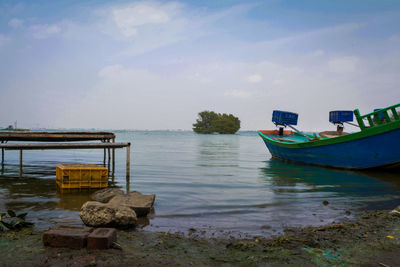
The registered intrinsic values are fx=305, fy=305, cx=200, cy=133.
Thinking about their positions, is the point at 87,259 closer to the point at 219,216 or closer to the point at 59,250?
the point at 59,250

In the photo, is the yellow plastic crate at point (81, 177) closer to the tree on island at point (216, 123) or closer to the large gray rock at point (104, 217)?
the large gray rock at point (104, 217)

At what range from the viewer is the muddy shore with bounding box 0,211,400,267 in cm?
373

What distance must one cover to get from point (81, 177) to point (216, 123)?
124m

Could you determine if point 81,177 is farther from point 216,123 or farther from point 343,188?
point 216,123

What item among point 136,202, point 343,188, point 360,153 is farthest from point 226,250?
point 360,153

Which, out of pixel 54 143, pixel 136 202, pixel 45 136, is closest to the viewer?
pixel 136 202

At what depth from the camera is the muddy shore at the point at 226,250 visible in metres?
3.73

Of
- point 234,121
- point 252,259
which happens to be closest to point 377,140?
point 252,259

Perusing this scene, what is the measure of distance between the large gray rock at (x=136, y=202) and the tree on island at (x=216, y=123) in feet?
411

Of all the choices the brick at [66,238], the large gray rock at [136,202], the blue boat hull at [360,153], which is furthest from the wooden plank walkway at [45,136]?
the blue boat hull at [360,153]

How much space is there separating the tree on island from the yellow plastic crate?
405ft

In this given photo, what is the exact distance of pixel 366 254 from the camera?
4.11 m

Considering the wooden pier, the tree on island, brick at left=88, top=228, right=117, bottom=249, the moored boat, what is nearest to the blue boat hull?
the moored boat

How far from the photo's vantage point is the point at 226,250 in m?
4.30
